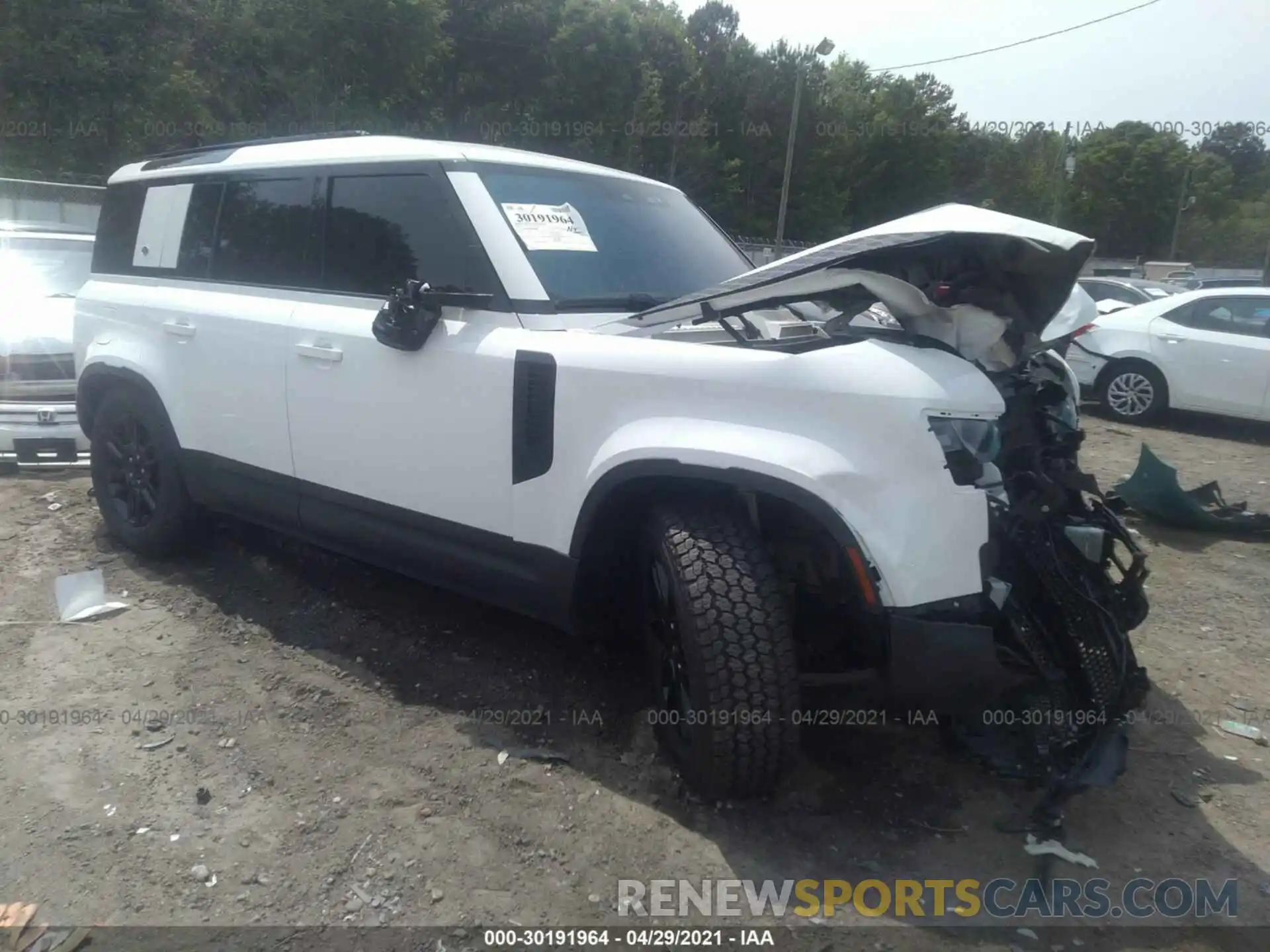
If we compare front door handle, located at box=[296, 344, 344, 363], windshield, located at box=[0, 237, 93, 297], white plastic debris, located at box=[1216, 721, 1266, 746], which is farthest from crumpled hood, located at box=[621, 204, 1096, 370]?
windshield, located at box=[0, 237, 93, 297]

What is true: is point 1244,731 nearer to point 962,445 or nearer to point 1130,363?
point 962,445

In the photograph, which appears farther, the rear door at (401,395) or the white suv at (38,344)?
the white suv at (38,344)

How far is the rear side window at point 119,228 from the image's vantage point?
4.92 m

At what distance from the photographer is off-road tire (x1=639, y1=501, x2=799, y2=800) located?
269 centimetres

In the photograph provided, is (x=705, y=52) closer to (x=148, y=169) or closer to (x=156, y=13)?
(x=156, y=13)

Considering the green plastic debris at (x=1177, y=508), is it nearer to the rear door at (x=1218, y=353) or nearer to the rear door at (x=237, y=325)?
the rear door at (x=1218, y=353)

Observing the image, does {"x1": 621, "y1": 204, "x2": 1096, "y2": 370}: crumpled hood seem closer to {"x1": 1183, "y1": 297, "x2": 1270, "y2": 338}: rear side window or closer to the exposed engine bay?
the exposed engine bay

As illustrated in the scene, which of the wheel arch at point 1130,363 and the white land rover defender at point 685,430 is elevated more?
the white land rover defender at point 685,430

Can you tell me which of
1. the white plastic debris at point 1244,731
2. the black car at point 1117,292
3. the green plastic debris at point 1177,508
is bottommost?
the white plastic debris at point 1244,731

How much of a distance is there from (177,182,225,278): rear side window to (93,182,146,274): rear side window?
0.47m

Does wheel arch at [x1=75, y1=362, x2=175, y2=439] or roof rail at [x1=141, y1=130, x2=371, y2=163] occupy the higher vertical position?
roof rail at [x1=141, y1=130, x2=371, y2=163]

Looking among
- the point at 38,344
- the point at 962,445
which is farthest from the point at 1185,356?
the point at 38,344

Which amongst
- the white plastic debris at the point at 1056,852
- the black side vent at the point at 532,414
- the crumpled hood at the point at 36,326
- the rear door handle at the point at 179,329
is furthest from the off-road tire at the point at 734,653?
the crumpled hood at the point at 36,326

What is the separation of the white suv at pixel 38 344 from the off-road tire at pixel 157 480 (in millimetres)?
949
